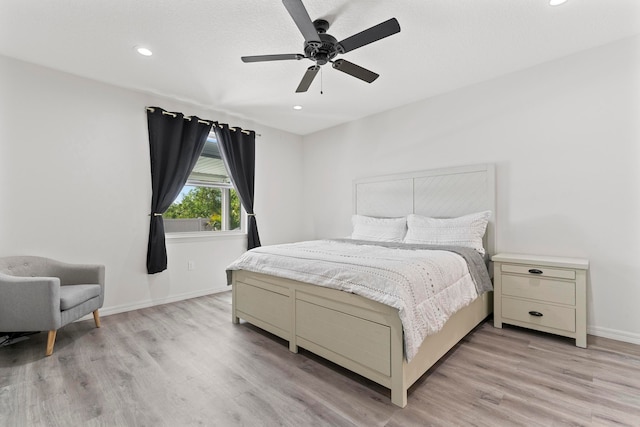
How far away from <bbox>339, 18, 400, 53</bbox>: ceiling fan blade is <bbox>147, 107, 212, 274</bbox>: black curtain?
259cm

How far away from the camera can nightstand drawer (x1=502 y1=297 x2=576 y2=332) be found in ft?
8.00

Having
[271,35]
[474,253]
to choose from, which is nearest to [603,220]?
[474,253]

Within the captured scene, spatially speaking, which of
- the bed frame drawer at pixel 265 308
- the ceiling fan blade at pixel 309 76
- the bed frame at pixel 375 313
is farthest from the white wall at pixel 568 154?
the bed frame drawer at pixel 265 308

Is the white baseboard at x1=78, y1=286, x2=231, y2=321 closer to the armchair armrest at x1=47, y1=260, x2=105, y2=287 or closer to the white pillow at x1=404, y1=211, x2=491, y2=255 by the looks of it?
the armchair armrest at x1=47, y1=260, x2=105, y2=287

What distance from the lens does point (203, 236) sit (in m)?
4.08

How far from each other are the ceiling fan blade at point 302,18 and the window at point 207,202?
2.75m

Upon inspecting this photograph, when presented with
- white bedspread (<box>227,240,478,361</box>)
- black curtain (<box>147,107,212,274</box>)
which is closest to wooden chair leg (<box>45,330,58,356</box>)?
black curtain (<box>147,107,212,274</box>)

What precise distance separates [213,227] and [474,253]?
136 inches

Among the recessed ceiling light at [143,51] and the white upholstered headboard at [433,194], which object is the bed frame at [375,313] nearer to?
the white upholstered headboard at [433,194]

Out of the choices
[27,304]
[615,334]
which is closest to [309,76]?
[27,304]

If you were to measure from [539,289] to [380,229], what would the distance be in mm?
1735

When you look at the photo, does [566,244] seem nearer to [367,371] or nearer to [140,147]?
[367,371]

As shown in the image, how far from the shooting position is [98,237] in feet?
10.6

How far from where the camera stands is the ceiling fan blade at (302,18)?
164 cm
